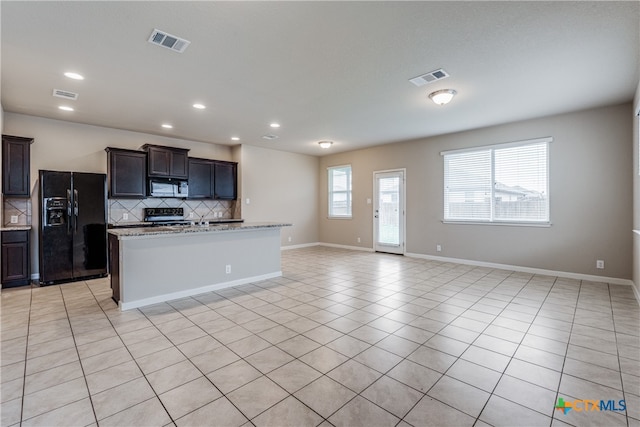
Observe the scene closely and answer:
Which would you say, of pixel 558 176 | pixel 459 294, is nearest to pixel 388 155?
pixel 558 176

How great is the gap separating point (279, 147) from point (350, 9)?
5.51 meters

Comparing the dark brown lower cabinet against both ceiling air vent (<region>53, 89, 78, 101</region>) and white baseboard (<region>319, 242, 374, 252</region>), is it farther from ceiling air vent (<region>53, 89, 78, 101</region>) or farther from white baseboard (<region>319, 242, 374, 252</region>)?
white baseboard (<region>319, 242, 374, 252</region>)

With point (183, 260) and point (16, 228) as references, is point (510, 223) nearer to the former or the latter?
point (183, 260)

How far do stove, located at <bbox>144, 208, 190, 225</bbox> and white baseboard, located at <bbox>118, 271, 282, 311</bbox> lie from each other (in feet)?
8.06

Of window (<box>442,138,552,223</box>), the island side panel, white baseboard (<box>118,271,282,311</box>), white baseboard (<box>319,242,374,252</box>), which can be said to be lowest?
white baseboard (<box>118,271,282,311</box>)

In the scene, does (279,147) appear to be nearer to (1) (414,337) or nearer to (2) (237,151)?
(2) (237,151)

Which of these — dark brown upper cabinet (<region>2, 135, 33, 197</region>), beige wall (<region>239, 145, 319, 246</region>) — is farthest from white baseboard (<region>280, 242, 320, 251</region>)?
dark brown upper cabinet (<region>2, 135, 33, 197</region>)

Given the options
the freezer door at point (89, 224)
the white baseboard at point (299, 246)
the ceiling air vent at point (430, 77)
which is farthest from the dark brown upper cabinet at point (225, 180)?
the ceiling air vent at point (430, 77)

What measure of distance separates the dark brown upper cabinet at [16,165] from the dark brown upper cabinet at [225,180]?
312 centimetres

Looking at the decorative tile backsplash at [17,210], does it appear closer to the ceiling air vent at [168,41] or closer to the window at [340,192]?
the ceiling air vent at [168,41]

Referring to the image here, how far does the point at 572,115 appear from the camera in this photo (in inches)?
189

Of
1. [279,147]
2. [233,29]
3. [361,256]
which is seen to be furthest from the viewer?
[279,147]

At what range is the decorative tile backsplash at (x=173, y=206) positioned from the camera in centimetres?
571

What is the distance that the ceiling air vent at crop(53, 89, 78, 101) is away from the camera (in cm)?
388
